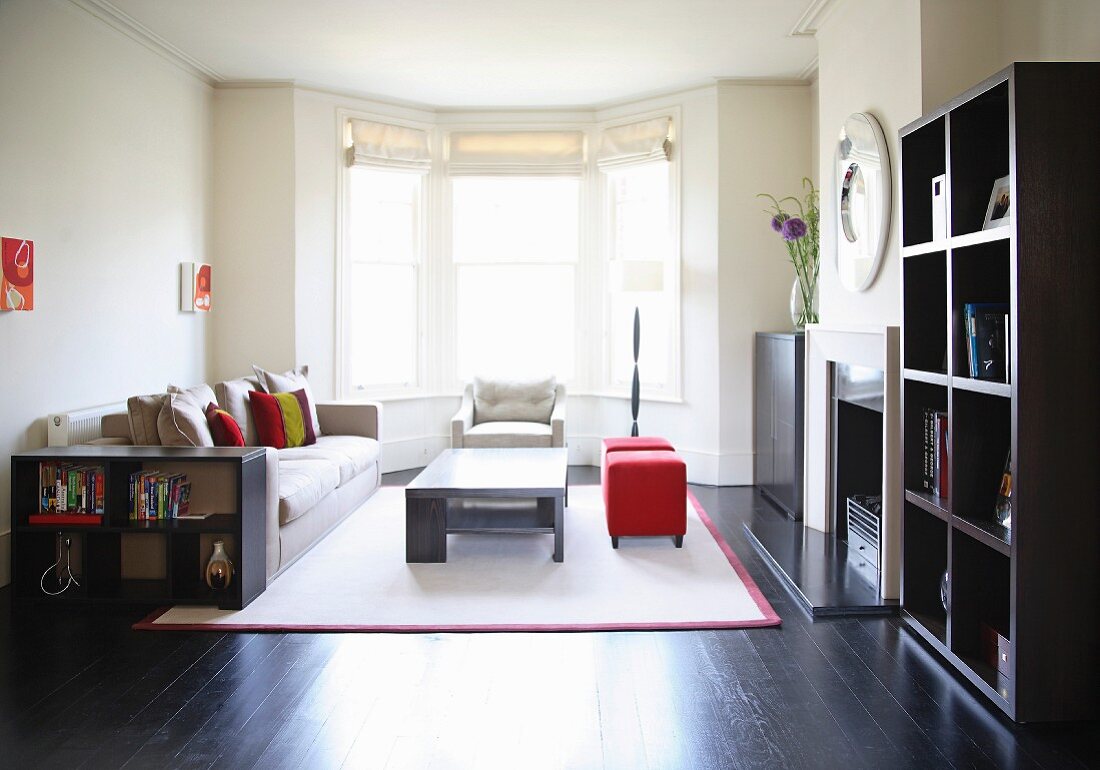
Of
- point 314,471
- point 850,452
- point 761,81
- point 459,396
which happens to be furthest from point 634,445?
point 761,81

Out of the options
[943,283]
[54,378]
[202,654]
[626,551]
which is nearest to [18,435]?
[54,378]

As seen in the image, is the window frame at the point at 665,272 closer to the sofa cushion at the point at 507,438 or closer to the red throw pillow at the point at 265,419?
the sofa cushion at the point at 507,438

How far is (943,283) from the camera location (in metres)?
3.65

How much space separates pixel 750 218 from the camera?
6918 millimetres

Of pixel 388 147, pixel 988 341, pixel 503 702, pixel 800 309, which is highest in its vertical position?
pixel 388 147

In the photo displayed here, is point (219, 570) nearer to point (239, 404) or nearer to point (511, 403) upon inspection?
point (239, 404)

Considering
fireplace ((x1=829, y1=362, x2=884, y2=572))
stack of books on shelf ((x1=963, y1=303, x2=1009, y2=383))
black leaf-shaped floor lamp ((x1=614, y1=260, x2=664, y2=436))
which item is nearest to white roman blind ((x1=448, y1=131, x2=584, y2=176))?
black leaf-shaped floor lamp ((x1=614, y1=260, x2=664, y2=436))

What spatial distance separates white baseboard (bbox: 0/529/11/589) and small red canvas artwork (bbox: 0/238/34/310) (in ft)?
3.61

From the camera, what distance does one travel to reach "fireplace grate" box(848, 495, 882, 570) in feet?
13.4

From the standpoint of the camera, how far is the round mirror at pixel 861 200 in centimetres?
429

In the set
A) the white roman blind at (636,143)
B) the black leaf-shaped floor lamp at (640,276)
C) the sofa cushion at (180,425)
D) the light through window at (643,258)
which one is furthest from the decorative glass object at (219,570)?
the white roman blind at (636,143)

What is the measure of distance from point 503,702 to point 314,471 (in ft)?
8.11

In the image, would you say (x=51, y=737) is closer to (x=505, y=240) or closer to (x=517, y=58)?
(x=517, y=58)

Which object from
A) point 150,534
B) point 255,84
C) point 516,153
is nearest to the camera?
point 150,534
